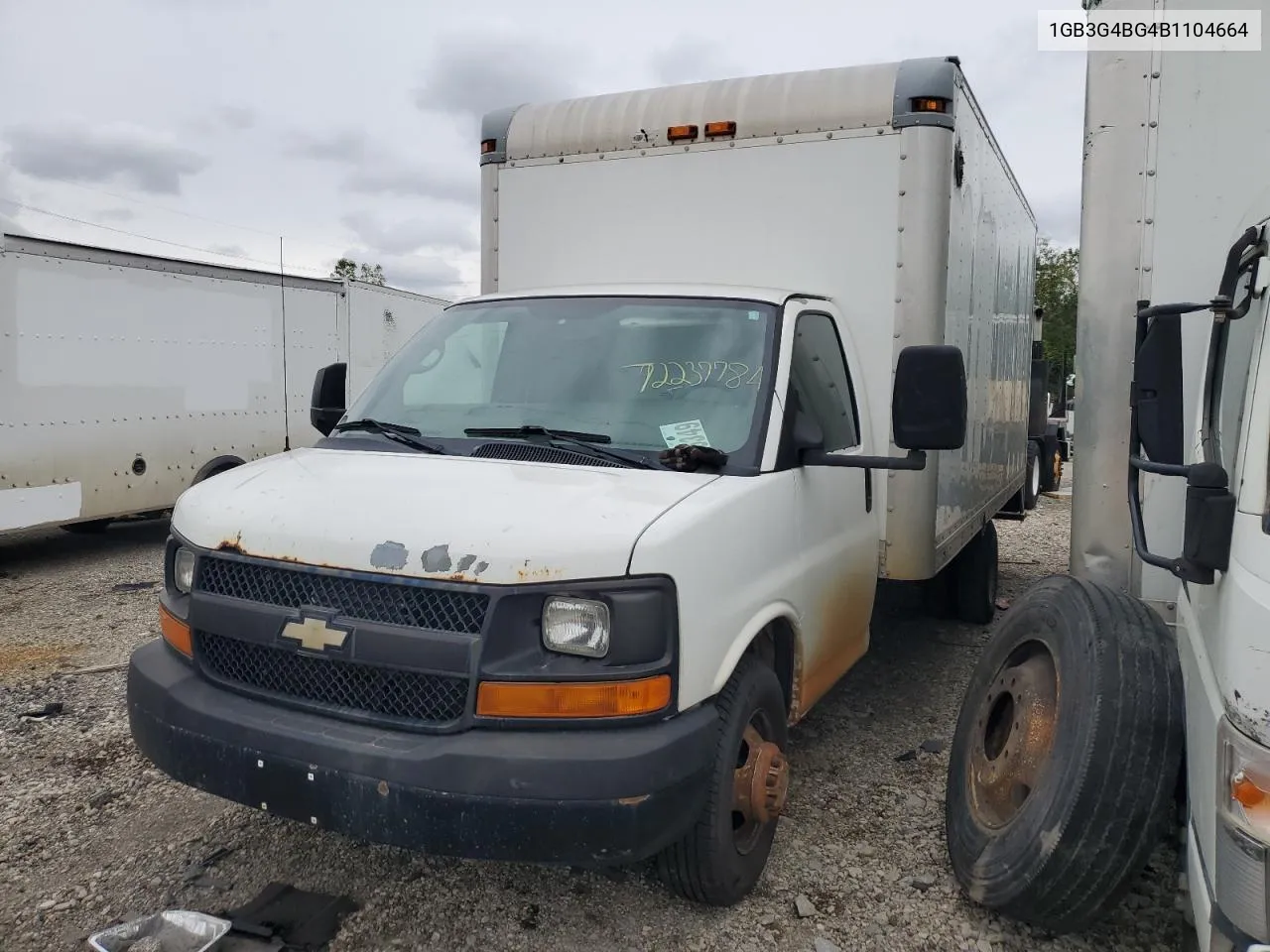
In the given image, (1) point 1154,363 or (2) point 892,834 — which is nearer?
(1) point 1154,363

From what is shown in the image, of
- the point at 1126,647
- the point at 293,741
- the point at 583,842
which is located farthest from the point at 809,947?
the point at 293,741

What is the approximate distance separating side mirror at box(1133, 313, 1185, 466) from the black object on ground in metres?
3.00

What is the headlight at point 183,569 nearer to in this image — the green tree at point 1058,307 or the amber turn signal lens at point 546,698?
the amber turn signal lens at point 546,698

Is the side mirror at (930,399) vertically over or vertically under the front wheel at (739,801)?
over

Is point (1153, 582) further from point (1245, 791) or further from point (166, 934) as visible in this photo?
point (166, 934)

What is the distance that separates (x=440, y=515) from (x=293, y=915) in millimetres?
1499

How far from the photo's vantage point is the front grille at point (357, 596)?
2.68 m

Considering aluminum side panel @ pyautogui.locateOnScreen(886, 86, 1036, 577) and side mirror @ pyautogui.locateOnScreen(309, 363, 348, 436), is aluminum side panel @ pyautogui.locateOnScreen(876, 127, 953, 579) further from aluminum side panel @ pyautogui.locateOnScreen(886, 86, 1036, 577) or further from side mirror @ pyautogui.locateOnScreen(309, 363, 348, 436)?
side mirror @ pyautogui.locateOnScreen(309, 363, 348, 436)

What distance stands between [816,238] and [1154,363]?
211cm

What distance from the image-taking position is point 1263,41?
3.30 meters

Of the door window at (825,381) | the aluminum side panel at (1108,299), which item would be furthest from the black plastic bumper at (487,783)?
the aluminum side panel at (1108,299)

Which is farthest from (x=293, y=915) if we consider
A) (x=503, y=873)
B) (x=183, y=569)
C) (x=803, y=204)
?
(x=803, y=204)

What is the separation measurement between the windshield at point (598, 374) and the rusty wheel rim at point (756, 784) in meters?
0.94

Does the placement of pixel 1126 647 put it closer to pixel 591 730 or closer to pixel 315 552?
pixel 591 730
